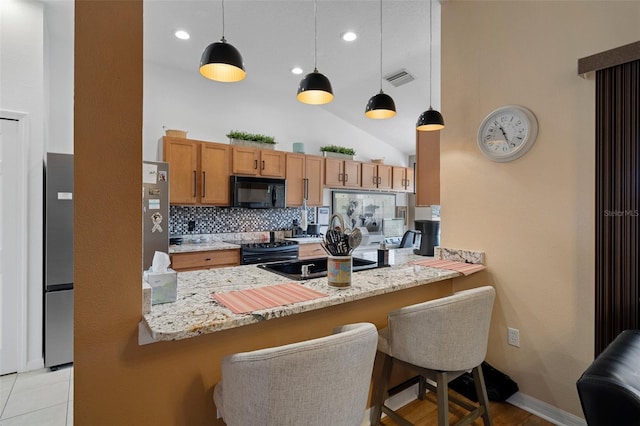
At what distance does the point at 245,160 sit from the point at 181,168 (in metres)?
0.83

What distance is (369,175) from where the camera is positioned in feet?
18.7

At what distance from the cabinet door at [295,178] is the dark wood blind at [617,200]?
358 cm

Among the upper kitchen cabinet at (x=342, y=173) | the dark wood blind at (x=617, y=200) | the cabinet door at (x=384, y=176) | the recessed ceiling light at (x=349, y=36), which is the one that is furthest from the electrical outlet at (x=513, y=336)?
the cabinet door at (x=384, y=176)

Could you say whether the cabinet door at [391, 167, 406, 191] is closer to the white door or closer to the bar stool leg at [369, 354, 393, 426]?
the bar stool leg at [369, 354, 393, 426]

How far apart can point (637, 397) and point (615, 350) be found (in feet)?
1.09

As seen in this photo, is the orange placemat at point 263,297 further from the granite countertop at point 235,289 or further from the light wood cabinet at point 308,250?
the light wood cabinet at point 308,250

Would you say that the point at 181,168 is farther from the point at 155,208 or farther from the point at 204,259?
the point at 204,259

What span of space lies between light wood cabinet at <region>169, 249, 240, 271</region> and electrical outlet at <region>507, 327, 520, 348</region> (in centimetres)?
296

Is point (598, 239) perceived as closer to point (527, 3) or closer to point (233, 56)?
point (527, 3)

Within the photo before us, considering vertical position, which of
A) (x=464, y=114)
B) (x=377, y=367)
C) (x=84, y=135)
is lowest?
(x=377, y=367)

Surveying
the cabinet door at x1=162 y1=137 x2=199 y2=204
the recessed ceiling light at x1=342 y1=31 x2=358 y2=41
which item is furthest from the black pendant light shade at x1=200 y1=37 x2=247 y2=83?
the cabinet door at x1=162 y1=137 x2=199 y2=204

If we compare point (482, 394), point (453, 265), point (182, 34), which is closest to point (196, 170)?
point (182, 34)

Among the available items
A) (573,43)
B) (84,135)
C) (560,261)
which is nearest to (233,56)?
(84,135)

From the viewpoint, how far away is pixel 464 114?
241cm
